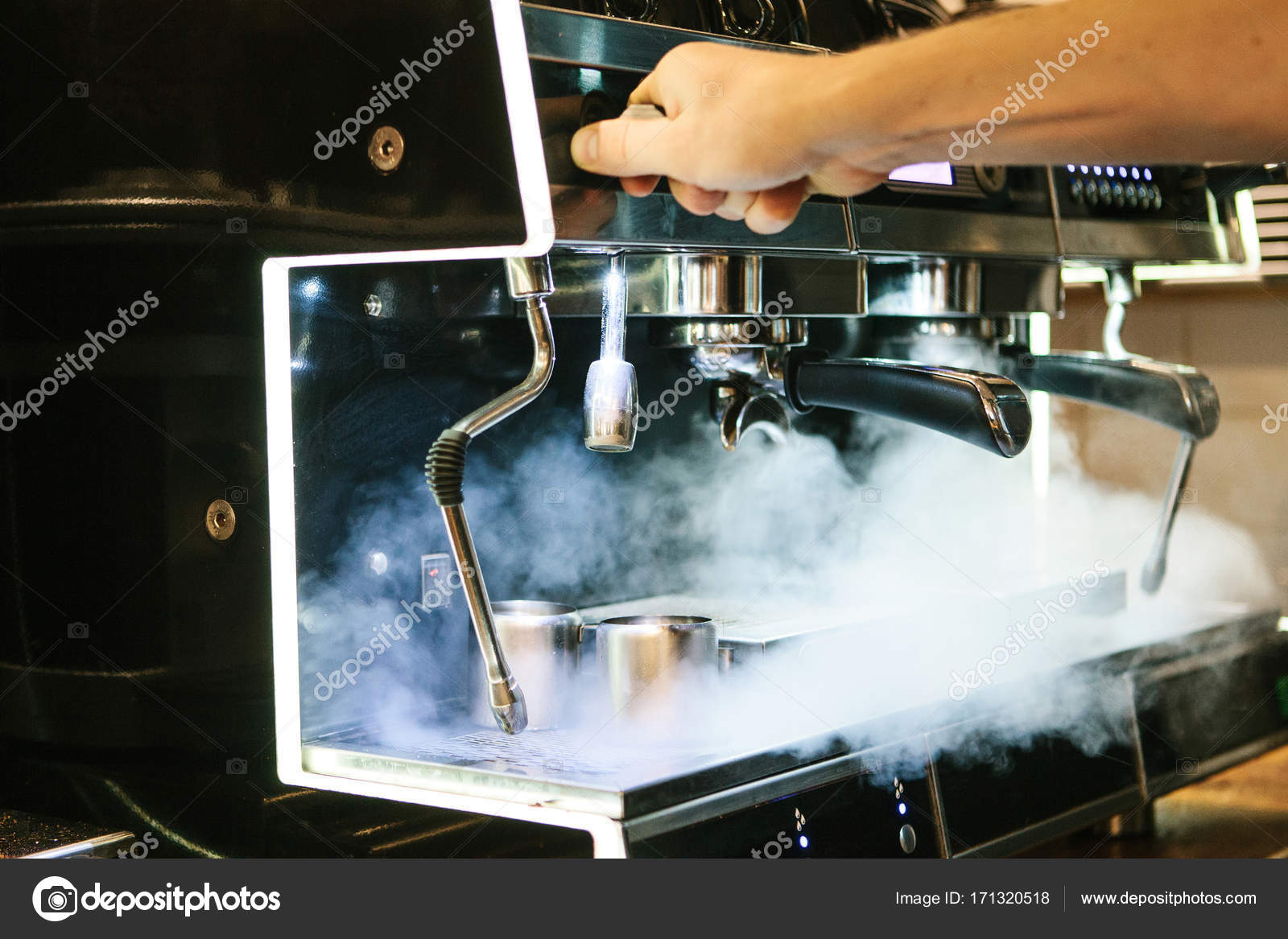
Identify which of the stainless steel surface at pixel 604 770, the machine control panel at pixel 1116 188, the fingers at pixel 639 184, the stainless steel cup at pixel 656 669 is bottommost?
the stainless steel surface at pixel 604 770

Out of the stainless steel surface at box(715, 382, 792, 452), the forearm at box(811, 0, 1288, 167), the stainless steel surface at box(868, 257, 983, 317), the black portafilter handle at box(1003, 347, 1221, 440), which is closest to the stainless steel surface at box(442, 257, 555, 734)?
the forearm at box(811, 0, 1288, 167)

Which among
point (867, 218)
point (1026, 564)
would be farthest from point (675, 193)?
point (1026, 564)

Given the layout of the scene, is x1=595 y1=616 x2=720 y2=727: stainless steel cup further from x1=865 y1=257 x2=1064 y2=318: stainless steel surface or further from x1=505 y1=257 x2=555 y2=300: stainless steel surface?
x1=865 y1=257 x2=1064 y2=318: stainless steel surface

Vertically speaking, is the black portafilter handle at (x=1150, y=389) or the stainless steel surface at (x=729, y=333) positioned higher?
the stainless steel surface at (x=729, y=333)

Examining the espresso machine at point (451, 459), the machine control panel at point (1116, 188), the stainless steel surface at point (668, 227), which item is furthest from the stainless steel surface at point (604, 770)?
the machine control panel at point (1116, 188)

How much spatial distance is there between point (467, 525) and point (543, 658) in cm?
15

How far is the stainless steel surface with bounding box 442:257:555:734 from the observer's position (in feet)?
2.60

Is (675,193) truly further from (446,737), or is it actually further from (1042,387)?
(1042,387)

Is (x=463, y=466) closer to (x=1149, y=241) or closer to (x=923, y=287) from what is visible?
(x=923, y=287)

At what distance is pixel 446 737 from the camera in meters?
0.92

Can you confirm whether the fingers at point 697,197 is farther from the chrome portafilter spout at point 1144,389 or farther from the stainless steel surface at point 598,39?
the chrome portafilter spout at point 1144,389

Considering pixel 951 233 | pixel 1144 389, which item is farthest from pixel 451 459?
pixel 1144 389

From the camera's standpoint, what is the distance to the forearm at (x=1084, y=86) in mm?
496
